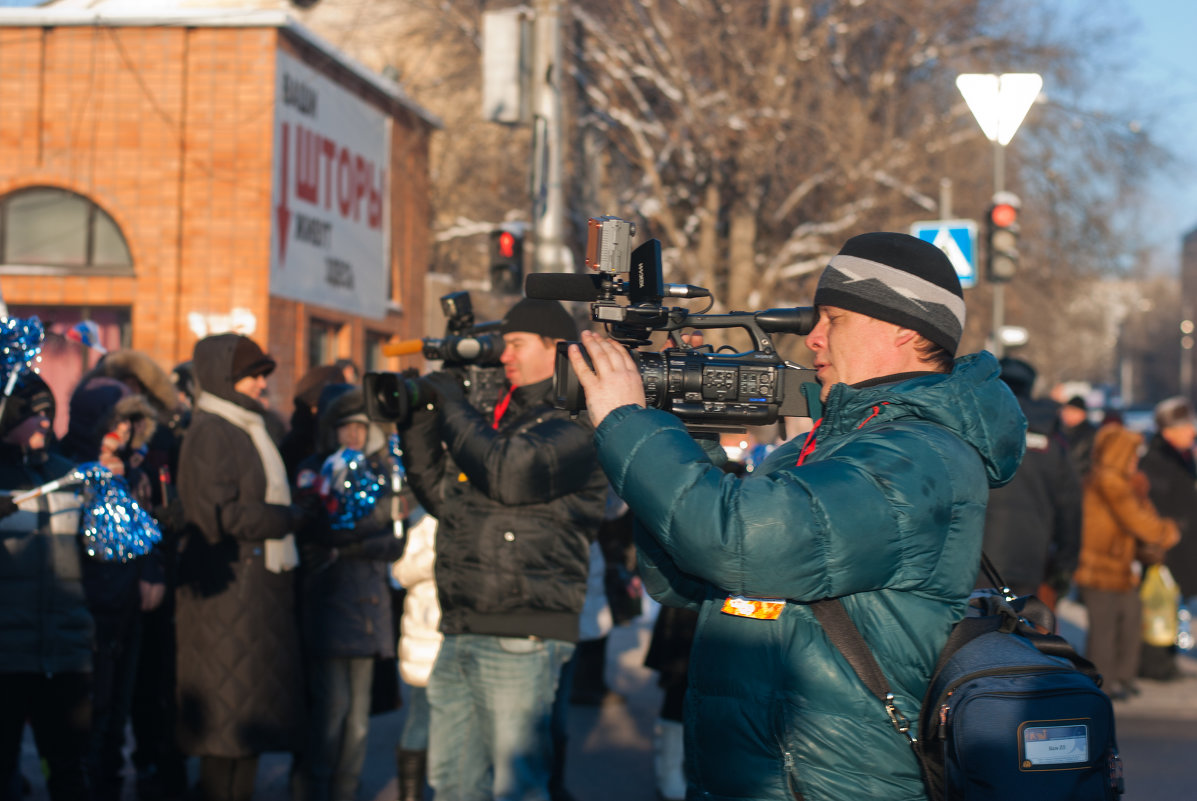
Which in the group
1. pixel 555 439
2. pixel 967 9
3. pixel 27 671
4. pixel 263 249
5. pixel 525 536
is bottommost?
pixel 27 671

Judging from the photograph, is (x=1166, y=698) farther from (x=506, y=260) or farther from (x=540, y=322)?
(x=540, y=322)

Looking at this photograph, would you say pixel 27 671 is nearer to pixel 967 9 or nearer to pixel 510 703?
pixel 510 703

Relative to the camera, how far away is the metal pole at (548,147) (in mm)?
10234

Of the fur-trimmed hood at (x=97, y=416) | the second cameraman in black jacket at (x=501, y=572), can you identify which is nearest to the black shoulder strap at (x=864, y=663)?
the second cameraman in black jacket at (x=501, y=572)

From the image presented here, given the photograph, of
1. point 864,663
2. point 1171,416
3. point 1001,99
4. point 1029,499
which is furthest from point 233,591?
point 1171,416

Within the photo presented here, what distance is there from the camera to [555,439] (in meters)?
4.56

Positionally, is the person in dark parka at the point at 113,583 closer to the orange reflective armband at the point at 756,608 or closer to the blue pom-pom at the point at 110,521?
the blue pom-pom at the point at 110,521

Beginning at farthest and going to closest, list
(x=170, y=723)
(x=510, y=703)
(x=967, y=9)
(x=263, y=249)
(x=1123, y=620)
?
(x=967, y=9)
(x=263, y=249)
(x=1123, y=620)
(x=170, y=723)
(x=510, y=703)

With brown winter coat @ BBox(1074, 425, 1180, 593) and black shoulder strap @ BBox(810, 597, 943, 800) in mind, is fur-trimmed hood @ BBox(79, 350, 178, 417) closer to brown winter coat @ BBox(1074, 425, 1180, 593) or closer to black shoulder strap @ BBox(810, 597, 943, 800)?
black shoulder strap @ BBox(810, 597, 943, 800)

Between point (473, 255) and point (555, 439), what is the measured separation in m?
21.7

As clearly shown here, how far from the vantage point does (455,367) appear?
495cm

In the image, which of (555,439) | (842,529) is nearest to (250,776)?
(555,439)

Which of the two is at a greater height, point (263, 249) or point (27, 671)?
point (263, 249)

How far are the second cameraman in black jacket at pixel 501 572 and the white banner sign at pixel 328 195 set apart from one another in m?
11.0
